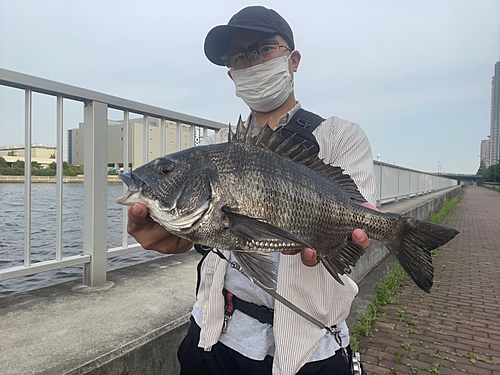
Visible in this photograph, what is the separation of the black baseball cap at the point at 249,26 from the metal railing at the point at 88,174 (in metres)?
1.87

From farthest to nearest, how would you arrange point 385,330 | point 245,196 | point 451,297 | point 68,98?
point 451,297 → point 385,330 → point 68,98 → point 245,196

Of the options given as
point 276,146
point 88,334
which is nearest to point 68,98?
point 88,334

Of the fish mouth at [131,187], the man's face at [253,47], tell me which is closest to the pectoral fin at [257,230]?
the fish mouth at [131,187]

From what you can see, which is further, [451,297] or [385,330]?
[451,297]

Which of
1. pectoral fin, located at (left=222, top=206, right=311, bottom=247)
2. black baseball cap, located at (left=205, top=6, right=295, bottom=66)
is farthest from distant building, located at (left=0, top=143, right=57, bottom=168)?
pectoral fin, located at (left=222, top=206, right=311, bottom=247)

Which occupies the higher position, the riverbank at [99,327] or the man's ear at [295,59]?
the man's ear at [295,59]

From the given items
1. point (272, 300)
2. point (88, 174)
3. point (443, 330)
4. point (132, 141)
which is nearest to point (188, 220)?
point (272, 300)

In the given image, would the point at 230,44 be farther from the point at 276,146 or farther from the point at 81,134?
the point at 81,134

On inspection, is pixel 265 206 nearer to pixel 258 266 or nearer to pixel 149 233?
pixel 258 266

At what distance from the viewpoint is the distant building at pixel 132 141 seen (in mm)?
3688

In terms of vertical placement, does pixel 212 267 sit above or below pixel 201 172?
below

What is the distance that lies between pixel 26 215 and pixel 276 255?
2579 millimetres

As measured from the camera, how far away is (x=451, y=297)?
5457 mm

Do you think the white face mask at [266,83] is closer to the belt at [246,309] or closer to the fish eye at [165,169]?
the fish eye at [165,169]
